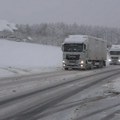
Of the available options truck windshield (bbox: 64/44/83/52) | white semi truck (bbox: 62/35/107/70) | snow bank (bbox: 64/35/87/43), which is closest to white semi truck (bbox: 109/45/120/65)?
white semi truck (bbox: 62/35/107/70)

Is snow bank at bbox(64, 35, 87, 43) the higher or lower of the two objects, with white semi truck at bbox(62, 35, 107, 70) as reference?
higher

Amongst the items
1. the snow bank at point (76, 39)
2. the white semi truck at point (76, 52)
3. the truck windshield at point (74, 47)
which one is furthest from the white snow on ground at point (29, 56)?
the truck windshield at point (74, 47)

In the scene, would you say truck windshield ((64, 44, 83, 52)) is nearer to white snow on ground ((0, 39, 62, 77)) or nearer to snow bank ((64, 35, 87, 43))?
snow bank ((64, 35, 87, 43))

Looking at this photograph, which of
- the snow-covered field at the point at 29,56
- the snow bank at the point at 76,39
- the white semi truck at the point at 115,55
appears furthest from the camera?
the white semi truck at the point at 115,55

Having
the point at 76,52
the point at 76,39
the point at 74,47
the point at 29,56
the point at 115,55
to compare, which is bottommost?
the point at 29,56

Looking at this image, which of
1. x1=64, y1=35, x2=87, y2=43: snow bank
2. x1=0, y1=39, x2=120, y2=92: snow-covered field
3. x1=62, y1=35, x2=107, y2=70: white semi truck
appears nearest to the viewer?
x1=62, y1=35, x2=107, y2=70: white semi truck

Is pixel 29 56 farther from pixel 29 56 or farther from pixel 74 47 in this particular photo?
pixel 74 47

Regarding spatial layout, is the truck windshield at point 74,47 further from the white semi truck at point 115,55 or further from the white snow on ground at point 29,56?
the white semi truck at point 115,55

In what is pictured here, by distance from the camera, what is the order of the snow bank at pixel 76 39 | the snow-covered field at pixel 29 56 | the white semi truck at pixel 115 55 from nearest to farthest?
the snow bank at pixel 76 39
the snow-covered field at pixel 29 56
the white semi truck at pixel 115 55

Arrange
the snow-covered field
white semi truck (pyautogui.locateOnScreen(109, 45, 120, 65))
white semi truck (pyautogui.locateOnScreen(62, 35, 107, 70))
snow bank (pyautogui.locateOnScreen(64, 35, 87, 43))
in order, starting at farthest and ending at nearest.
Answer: white semi truck (pyautogui.locateOnScreen(109, 45, 120, 65))
the snow-covered field
snow bank (pyautogui.locateOnScreen(64, 35, 87, 43))
white semi truck (pyautogui.locateOnScreen(62, 35, 107, 70))

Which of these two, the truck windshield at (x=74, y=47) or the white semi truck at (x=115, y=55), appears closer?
the truck windshield at (x=74, y=47)

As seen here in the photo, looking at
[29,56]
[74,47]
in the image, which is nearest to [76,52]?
[74,47]

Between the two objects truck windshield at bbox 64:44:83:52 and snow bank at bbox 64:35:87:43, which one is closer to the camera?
truck windshield at bbox 64:44:83:52

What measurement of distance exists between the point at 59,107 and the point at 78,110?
0.92m
